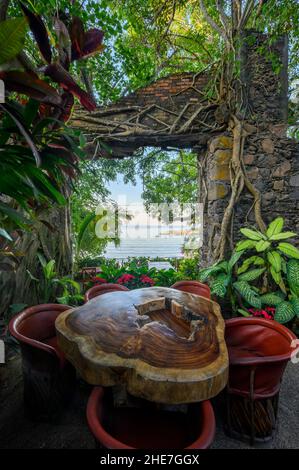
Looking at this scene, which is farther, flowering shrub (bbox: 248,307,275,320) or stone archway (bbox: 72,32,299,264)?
stone archway (bbox: 72,32,299,264)

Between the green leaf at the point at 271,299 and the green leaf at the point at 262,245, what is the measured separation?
482mm

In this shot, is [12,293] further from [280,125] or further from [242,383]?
[280,125]

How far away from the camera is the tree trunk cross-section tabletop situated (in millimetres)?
745

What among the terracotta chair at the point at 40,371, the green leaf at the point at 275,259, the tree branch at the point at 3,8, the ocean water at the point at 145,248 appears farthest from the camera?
the ocean water at the point at 145,248

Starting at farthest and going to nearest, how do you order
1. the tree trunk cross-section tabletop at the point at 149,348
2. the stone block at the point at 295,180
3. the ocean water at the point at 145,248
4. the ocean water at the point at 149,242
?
the ocean water at the point at 145,248
the ocean water at the point at 149,242
the stone block at the point at 295,180
the tree trunk cross-section tabletop at the point at 149,348

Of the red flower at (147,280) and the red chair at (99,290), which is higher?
the red chair at (99,290)

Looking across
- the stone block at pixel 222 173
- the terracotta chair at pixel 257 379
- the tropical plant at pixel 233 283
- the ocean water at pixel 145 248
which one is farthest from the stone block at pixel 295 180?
the ocean water at pixel 145 248

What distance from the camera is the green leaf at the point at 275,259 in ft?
6.95

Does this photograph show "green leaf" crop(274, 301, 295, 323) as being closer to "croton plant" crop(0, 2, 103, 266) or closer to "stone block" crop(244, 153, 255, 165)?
"stone block" crop(244, 153, 255, 165)

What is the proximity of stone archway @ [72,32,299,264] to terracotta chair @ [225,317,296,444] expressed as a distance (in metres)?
1.51

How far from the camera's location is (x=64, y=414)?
1.30 m

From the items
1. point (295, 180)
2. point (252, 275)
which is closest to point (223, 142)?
point (295, 180)

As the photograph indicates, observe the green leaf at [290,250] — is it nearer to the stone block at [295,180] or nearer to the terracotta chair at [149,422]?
the stone block at [295,180]

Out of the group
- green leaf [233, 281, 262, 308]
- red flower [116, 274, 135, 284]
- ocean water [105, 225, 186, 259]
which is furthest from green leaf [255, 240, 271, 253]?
ocean water [105, 225, 186, 259]
